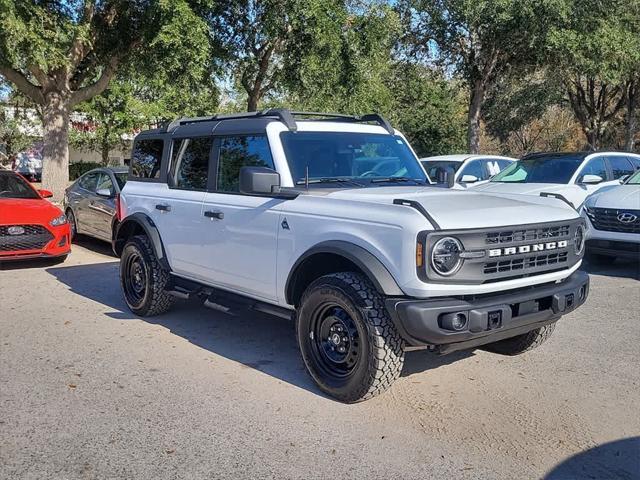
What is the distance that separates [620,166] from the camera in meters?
10.9

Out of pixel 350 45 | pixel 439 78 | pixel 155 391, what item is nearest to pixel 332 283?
pixel 155 391

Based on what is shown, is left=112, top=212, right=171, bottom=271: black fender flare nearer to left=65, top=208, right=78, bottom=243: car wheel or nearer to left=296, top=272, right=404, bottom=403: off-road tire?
left=296, top=272, right=404, bottom=403: off-road tire

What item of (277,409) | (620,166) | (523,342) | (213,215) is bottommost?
(277,409)

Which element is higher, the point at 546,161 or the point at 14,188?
the point at 546,161

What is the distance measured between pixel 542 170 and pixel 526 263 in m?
7.16

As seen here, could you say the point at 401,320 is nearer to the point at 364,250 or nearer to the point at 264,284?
the point at 364,250

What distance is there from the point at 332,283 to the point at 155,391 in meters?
1.54

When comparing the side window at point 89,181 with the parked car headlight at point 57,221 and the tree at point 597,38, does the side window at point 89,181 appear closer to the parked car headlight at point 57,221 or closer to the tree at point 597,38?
the parked car headlight at point 57,221

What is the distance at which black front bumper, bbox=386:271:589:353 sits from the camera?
12.0ft

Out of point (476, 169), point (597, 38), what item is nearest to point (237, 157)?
point (476, 169)

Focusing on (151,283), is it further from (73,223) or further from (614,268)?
(614,268)

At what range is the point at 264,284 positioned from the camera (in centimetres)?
479

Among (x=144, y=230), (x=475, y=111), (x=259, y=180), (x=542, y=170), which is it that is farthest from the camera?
(x=475, y=111)

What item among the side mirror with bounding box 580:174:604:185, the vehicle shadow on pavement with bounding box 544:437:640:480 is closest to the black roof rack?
the vehicle shadow on pavement with bounding box 544:437:640:480
